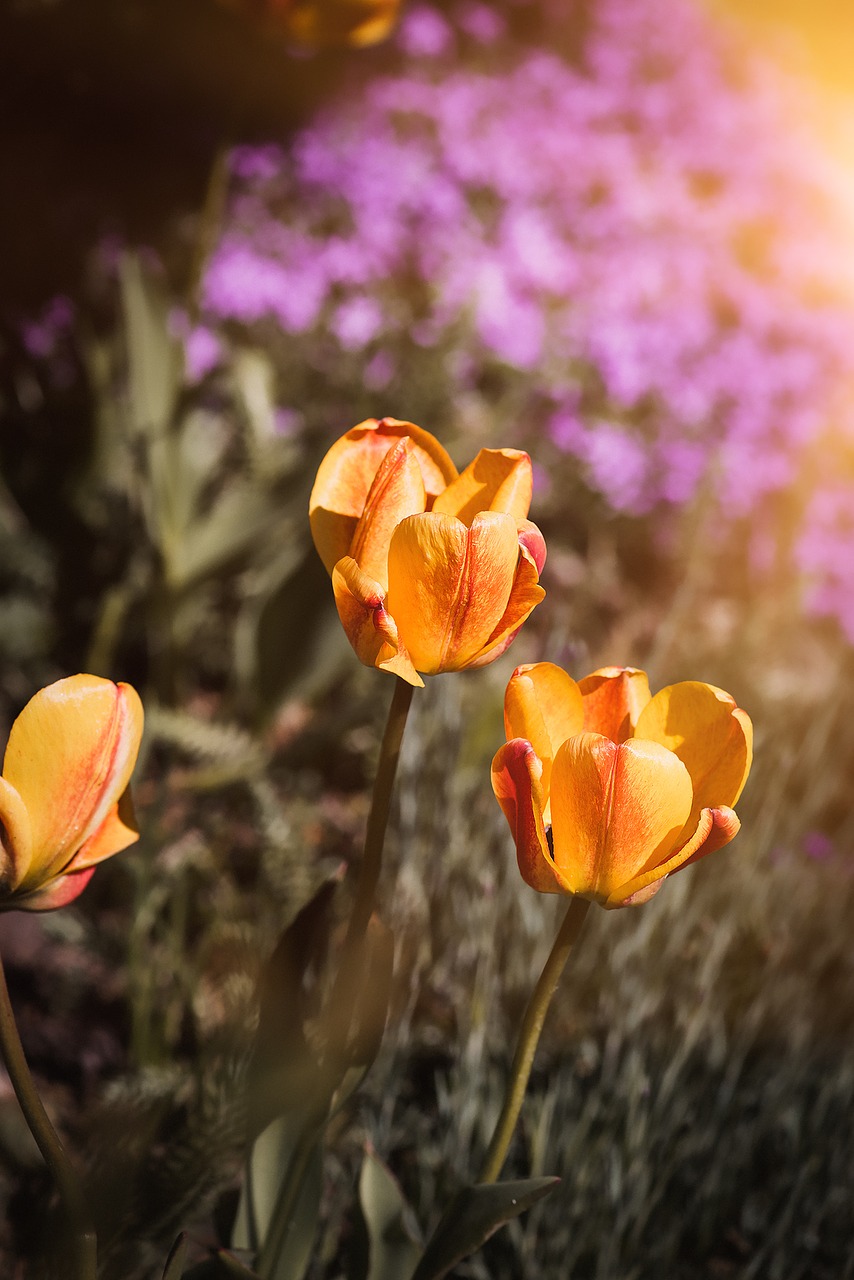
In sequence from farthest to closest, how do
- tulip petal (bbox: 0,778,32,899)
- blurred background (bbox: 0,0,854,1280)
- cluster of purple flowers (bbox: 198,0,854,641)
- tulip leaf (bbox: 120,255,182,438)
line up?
cluster of purple flowers (bbox: 198,0,854,641) < tulip leaf (bbox: 120,255,182,438) < blurred background (bbox: 0,0,854,1280) < tulip petal (bbox: 0,778,32,899)

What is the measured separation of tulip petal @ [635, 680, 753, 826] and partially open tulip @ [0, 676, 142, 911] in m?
0.24

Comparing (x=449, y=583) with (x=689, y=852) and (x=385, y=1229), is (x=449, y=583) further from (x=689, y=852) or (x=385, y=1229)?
(x=385, y=1229)

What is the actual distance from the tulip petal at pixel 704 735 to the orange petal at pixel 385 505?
0.46ft

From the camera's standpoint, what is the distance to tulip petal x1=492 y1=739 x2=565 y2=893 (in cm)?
46

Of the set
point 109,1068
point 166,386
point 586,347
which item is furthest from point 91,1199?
point 586,347

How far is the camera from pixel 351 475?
1.73ft

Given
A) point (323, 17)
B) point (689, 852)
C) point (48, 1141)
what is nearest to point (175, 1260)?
point (48, 1141)

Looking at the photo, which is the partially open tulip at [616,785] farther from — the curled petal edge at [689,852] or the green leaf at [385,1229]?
the green leaf at [385,1229]

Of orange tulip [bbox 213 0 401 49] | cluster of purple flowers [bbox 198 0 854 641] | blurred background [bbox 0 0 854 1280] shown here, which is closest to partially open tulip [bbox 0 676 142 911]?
blurred background [bbox 0 0 854 1280]

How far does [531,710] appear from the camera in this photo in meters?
0.48

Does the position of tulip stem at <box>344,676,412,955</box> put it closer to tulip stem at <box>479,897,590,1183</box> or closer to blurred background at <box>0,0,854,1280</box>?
tulip stem at <box>479,897,590,1183</box>

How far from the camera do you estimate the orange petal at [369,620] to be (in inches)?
17.8

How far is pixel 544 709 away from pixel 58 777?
0.70ft

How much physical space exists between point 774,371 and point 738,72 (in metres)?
3.60
